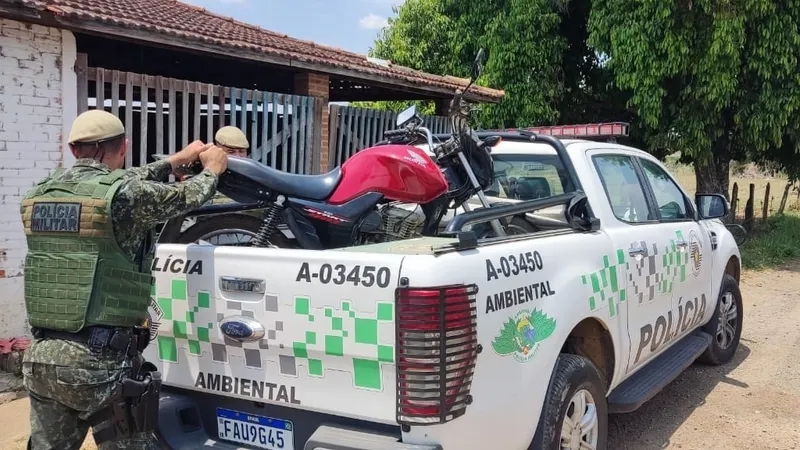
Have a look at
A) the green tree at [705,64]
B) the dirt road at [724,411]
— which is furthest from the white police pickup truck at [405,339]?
the green tree at [705,64]

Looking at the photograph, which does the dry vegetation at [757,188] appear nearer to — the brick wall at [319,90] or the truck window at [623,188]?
the brick wall at [319,90]

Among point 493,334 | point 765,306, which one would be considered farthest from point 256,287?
point 765,306

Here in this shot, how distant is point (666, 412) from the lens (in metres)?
4.70

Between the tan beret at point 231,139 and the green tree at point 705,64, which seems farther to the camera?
the green tree at point 705,64

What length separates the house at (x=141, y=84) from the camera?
5527mm

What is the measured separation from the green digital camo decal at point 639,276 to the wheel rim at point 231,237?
168cm

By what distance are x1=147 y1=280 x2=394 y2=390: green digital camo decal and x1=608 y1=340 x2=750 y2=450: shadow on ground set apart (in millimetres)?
2305

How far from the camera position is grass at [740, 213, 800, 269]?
11.6 meters

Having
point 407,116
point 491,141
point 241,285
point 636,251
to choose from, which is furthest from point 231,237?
point 636,251

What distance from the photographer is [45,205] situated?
2.58 metres

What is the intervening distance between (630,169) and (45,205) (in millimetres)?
3353

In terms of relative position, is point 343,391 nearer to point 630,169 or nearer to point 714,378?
point 630,169

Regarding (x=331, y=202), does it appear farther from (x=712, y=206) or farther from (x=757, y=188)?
(x=757, y=188)

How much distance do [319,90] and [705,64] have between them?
6.51m
